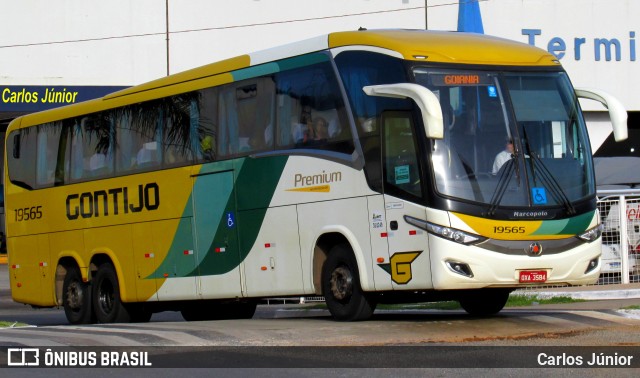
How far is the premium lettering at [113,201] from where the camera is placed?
18062 millimetres

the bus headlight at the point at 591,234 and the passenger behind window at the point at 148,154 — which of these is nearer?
the bus headlight at the point at 591,234

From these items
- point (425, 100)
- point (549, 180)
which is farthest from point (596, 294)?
point (425, 100)

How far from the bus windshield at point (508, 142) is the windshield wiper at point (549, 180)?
11mm

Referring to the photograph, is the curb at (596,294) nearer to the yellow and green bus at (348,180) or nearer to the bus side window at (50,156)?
the yellow and green bus at (348,180)

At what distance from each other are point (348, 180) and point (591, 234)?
2.91 m

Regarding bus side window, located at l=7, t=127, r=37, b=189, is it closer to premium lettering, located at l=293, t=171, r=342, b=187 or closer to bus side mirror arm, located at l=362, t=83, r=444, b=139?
premium lettering, located at l=293, t=171, r=342, b=187

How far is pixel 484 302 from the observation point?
52.7 ft

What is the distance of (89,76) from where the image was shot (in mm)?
46750

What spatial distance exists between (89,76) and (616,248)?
97.4 ft

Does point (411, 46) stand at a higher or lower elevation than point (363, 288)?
higher

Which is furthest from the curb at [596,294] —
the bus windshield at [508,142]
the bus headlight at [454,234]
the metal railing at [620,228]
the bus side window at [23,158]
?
the bus side window at [23,158]

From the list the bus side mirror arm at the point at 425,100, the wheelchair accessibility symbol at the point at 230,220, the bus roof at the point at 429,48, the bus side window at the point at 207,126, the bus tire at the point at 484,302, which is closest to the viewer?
the bus side mirror arm at the point at 425,100

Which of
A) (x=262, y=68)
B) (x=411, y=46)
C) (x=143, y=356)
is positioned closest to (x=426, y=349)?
(x=143, y=356)

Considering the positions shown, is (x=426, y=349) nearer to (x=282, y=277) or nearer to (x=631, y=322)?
(x=631, y=322)
